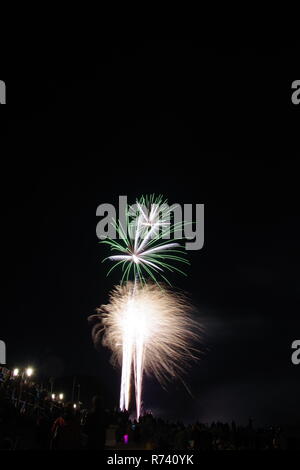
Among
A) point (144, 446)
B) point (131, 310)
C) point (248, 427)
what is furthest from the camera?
point (131, 310)

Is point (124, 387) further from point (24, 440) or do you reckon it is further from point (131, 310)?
point (24, 440)

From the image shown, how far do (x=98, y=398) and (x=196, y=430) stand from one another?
7244 mm

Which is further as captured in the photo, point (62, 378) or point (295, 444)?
point (62, 378)

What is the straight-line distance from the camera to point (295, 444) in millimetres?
16828
